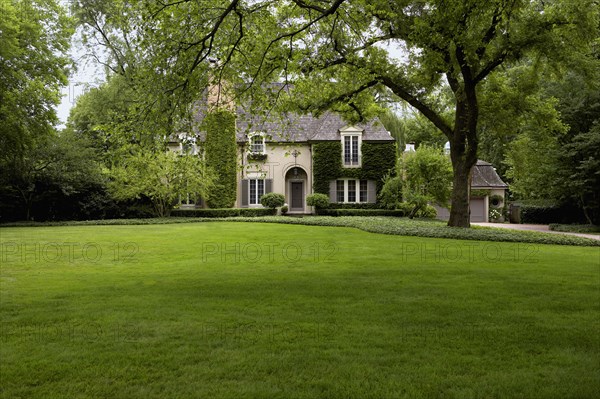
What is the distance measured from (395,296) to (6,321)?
16.3 ft

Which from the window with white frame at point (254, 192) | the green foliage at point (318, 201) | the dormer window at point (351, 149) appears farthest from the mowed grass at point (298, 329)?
the dormer window at point (351, 149)

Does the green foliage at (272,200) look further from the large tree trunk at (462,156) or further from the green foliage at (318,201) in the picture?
the large tree trunk at (462,156)

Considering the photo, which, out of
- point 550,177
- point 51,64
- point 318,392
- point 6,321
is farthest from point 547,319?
point 51,64

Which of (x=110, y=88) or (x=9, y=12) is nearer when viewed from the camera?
(x=9, y=12)

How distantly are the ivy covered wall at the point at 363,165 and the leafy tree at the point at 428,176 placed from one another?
5465mm

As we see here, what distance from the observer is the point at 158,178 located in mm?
26922

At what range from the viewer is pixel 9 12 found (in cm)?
2027

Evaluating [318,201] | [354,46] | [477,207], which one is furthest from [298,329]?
[477,207]

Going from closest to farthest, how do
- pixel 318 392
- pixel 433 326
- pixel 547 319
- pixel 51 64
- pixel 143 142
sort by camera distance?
pixel 318 392
pixel 433 326
pixel 547 319
pixel 143 142
pixel 51 64

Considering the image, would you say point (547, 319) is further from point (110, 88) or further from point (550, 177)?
point (110, 88)

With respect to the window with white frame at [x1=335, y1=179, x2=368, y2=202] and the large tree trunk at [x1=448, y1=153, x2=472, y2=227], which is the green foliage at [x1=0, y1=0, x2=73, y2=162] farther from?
the large tree trunk at [x1=448, y1=153, x2=472, y2=227]

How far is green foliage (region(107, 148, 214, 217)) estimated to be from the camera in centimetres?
2639

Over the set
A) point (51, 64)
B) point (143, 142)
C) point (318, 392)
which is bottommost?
point (318, 392)

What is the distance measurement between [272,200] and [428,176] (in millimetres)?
10387
